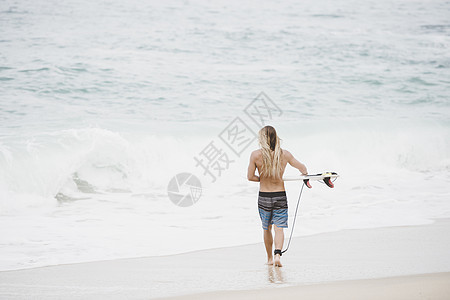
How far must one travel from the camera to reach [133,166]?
32.6 ft

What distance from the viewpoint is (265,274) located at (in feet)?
14.5

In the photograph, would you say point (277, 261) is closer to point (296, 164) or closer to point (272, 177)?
point (272, 177)

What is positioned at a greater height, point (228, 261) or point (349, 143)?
point (349, 143)

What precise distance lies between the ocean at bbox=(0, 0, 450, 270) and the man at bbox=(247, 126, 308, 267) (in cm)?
123

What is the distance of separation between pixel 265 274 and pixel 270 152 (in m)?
1.04

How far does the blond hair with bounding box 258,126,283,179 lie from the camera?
4.52m

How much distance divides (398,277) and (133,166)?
6604 millimetres

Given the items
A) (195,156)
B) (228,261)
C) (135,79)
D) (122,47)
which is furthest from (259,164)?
(122,47)

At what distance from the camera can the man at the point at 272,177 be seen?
4.54 m

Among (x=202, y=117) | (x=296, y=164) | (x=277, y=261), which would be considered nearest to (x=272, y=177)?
(x=296, y=164)

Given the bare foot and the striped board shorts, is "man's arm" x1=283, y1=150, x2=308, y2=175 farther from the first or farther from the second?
the bare foot

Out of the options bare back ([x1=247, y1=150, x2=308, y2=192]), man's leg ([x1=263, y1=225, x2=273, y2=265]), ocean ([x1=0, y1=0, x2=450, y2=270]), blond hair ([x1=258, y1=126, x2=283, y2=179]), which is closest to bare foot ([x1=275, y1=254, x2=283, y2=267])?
man's leg ([x1=263, y1=225, x2=273, y2=265])

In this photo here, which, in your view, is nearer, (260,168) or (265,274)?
(265,274)

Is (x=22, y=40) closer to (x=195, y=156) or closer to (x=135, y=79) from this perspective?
(x=135, y=79)
